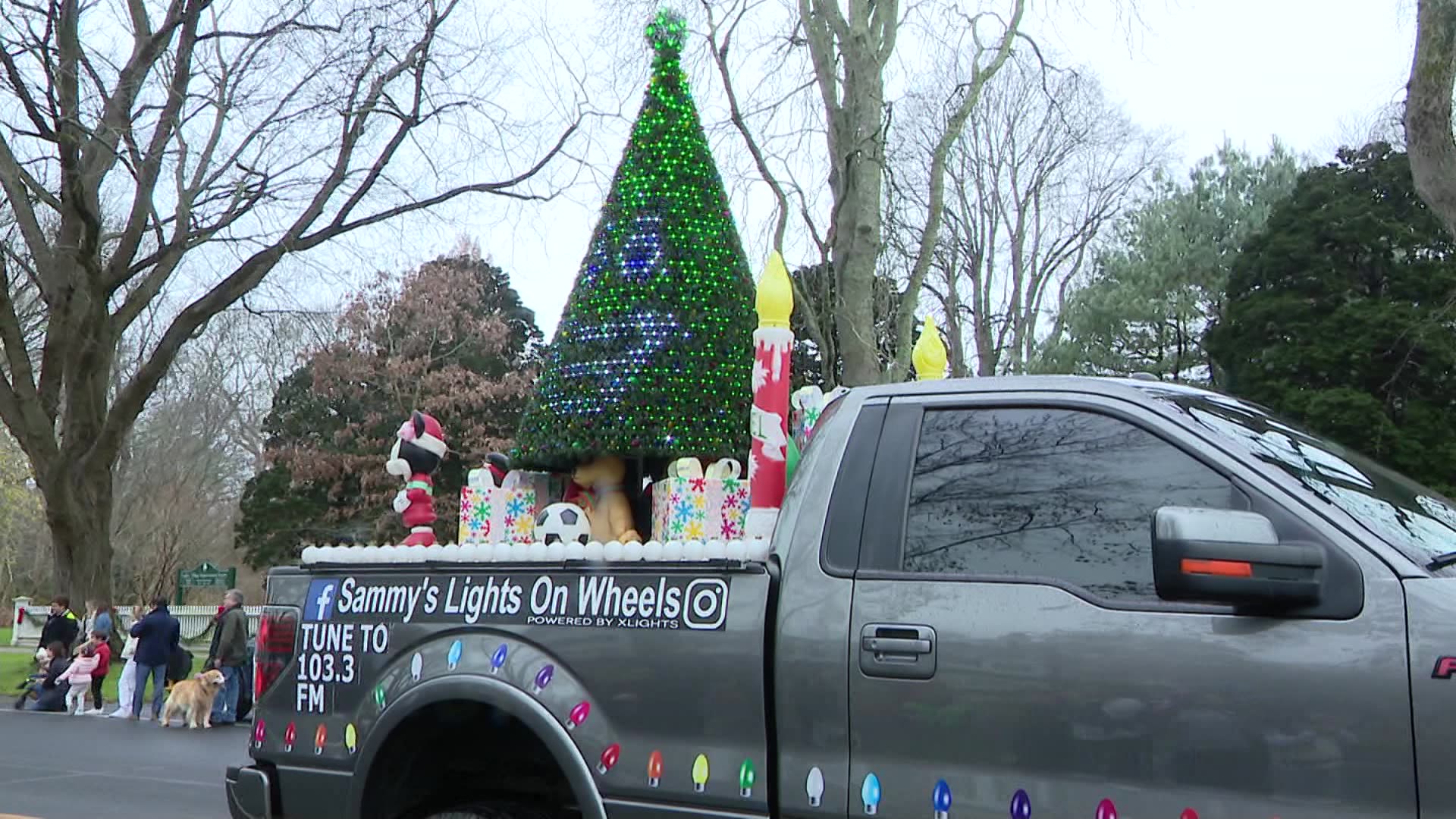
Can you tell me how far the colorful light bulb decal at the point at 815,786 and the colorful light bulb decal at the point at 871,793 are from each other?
0.35 feet

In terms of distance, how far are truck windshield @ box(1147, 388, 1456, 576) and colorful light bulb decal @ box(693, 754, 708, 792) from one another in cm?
146

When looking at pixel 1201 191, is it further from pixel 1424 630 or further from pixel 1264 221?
pixel 1424 630

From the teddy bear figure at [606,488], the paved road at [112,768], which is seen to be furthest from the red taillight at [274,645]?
the paved road at [112,768]

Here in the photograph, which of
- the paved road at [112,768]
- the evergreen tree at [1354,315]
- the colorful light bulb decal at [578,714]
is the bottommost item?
the paved road at [112,768]

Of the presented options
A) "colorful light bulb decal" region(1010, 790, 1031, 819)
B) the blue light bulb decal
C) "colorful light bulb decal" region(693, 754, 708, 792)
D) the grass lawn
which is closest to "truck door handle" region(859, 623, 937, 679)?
"colorful light bulb decal" region(1010, 790, 1031, 819)

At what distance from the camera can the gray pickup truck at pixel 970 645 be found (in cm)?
280

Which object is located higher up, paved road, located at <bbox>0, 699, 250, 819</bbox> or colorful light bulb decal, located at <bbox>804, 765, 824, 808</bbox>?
colorful light bulb decal, located at <bbox>804, 765, 824, 808</bbox>

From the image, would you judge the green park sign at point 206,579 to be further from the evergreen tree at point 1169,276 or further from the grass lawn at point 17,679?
the evergreen tree at point 1169,276

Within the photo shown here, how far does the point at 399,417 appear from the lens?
3703cm

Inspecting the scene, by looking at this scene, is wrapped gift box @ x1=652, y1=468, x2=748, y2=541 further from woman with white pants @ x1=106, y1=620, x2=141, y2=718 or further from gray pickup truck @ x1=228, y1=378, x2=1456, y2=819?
woman with white pants @ x1=106, y1=620, x2=141, y2=718

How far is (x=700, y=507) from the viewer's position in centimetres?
681

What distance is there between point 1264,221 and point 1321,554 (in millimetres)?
32177

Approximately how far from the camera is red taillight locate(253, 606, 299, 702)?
4.53 m

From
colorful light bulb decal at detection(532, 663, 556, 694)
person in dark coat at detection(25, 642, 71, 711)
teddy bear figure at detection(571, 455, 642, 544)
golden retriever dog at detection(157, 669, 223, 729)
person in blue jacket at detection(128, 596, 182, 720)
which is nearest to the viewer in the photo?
colorful light bulb decal at detection(532, 663, 556, 694)
